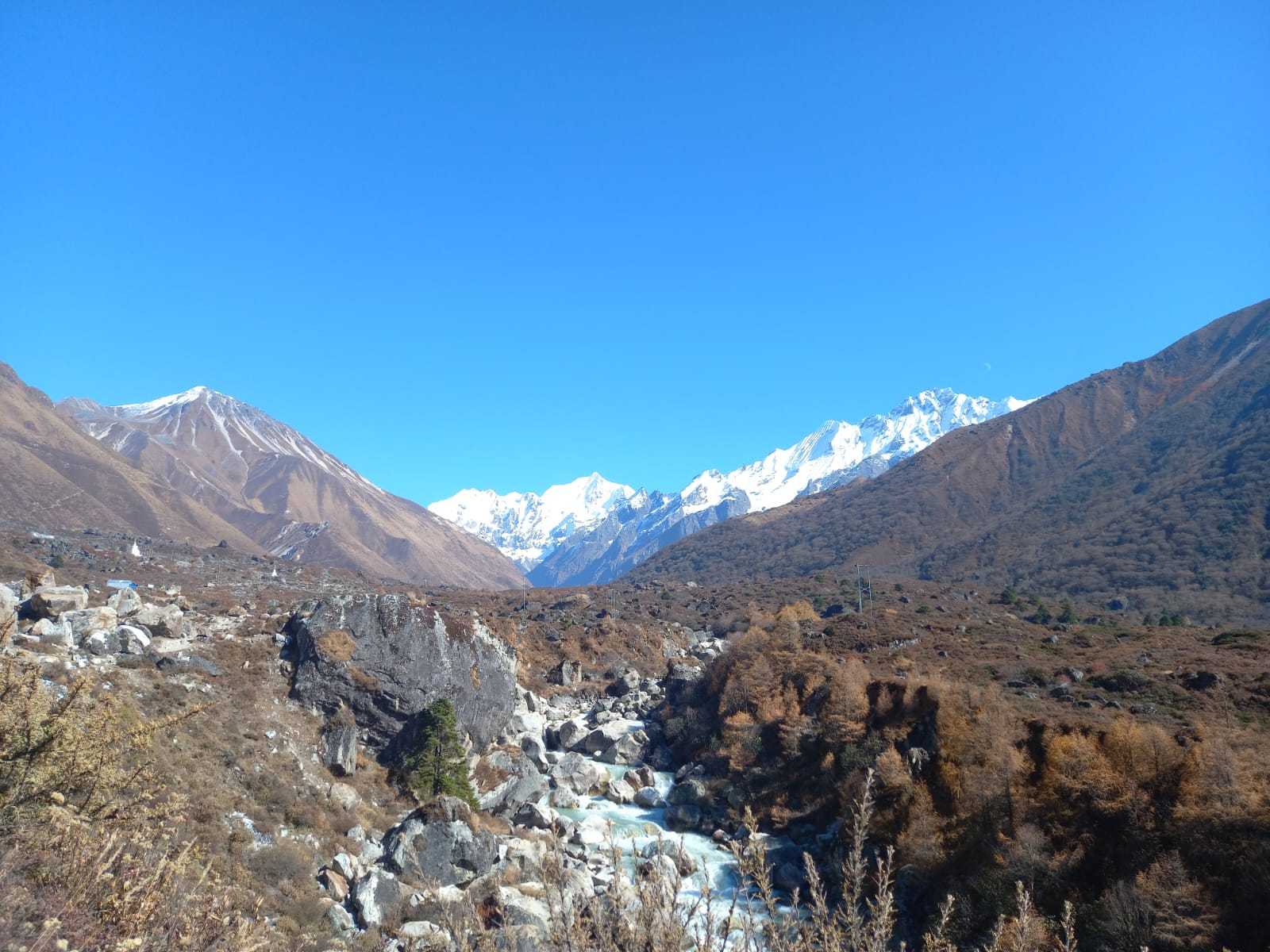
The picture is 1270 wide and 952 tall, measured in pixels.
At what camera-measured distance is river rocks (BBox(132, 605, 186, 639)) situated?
27.9 m

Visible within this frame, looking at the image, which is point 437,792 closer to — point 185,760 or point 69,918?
point 185,760

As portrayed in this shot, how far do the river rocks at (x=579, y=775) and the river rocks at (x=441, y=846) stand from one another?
1043cm

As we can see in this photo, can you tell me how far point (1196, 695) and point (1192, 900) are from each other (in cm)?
1529

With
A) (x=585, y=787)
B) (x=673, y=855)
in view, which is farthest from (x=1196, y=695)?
(x=585, y=787)

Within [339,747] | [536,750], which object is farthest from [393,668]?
[536,750]

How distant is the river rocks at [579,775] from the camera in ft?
108

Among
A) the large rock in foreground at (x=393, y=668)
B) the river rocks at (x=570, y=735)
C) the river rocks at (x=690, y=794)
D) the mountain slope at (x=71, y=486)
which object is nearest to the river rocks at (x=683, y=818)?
the river rocks at (x=690, y=794)

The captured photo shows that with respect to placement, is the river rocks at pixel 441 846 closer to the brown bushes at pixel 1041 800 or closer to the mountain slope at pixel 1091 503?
the brown bushes at pixel 1041 800

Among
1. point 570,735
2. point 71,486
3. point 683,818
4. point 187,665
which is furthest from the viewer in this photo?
point 71,486

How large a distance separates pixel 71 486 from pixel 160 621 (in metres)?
125

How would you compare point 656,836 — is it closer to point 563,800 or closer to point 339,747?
point 563,800

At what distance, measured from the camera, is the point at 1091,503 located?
119 meters

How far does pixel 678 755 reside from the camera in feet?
125

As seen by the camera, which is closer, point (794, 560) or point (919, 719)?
point (919, 719)
